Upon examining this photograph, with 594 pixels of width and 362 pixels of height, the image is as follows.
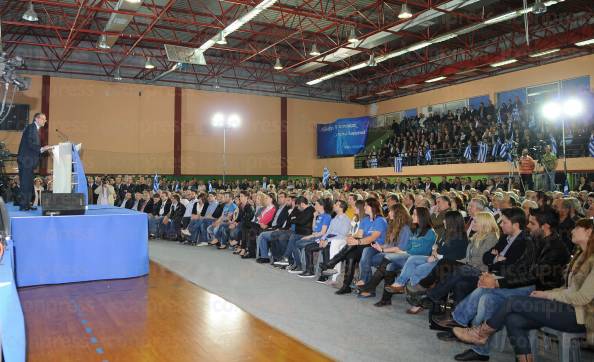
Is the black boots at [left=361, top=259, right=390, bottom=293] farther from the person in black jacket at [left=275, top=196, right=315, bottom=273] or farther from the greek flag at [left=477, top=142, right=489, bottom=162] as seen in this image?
the greek flag at [left=477, top=142, right=489, bottom=162]

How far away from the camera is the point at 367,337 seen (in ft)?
13.5

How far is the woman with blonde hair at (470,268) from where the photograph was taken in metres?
A: 4.21

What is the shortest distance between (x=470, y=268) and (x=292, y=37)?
14326mm

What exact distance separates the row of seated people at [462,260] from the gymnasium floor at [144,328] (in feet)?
4.61

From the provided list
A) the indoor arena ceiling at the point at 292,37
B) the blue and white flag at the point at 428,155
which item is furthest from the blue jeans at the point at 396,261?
the blue and white flag at the point at 428,155

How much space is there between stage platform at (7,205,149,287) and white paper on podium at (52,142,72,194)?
0.73 meters

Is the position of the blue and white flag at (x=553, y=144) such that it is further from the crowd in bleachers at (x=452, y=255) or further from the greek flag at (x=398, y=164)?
the greek flag at (x=398, y=164)

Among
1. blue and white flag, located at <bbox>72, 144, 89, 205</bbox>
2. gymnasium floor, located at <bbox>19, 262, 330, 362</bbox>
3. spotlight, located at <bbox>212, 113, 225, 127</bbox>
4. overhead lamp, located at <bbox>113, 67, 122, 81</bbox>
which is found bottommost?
gymnasium floor, located at <bbox>19, 262, 330, 362</bbox>

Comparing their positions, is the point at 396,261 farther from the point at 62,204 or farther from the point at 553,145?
the point at 553,145

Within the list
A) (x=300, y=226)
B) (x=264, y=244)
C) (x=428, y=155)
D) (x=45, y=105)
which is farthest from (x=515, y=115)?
(x=45, y=105)

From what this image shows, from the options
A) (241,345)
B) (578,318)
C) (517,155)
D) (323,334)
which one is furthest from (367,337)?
(517,155)

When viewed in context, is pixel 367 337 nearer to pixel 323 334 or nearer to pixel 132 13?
pixel 323 334

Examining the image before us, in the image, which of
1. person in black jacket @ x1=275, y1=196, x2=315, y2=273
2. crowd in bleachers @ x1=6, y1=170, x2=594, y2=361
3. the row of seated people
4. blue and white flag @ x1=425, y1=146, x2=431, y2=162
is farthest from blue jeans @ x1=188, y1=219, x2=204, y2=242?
blue and white flag @ x1=425, y1=146, x2=431, y2=162

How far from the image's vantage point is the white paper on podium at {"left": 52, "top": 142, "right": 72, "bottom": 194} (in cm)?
686
